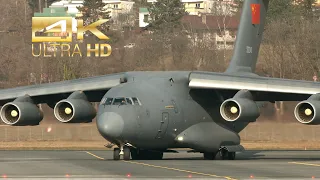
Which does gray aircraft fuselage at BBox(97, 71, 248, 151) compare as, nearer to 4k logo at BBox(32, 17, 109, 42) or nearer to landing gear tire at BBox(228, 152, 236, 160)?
landing gear tire at BBox(228, 152, 236, 160)

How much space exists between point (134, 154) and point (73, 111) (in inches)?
113

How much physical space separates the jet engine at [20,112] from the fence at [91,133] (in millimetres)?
15016

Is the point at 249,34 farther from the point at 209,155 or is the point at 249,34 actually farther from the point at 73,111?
the point at 73,111

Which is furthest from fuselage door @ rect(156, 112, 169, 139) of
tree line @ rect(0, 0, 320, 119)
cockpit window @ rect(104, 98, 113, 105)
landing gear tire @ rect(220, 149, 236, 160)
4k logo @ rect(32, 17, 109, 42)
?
4k logo @ rect(32, 17, 109, 42)

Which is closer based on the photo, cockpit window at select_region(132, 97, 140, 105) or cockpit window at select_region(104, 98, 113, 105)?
cockpit window at select_region(104, 98, 113, 105)

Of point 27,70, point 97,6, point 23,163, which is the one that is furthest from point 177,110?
point 97,6

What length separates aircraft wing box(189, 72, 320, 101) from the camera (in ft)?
120

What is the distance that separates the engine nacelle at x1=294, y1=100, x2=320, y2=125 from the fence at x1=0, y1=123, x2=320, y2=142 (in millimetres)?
15616

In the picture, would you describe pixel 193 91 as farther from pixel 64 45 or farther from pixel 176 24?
pixel 176 24

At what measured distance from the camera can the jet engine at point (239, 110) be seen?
1405 inches

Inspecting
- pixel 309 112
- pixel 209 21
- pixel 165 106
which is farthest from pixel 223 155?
pixel 209 21

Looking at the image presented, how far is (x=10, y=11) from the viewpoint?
112438 millimetres

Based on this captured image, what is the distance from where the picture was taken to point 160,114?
36594mm

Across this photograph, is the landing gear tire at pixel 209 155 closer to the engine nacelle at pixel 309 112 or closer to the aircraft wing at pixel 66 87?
the aircraft wing at pixel 66 87
